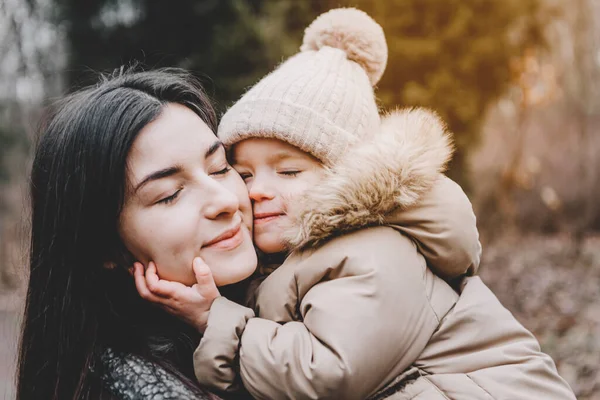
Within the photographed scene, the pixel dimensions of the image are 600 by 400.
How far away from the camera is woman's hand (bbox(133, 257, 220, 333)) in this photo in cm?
195

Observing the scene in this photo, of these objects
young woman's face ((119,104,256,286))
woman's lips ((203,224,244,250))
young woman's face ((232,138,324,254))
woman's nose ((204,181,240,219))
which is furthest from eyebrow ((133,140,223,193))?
young woman's face ((232,138,324,254))

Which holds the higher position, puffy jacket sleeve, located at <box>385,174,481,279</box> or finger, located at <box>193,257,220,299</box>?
puffy jacket sleeve, located at <box>385,174,481,279</box>

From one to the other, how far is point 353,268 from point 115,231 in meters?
0.79

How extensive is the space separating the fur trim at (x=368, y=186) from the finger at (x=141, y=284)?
1.57 ft

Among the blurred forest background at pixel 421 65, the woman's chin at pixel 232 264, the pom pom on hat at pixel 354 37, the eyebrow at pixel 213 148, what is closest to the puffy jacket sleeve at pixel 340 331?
the woman's chin at pixel 232 264

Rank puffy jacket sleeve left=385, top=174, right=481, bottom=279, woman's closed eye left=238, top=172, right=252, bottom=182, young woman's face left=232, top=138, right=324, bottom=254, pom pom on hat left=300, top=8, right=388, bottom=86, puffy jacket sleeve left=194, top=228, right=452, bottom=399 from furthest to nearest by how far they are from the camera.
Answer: pom pom on hat left=300, top=8, right=388, bottom=86 → woman's closed eye left=238, top=172, right=252, bottom=182 → young woman's face left=232, top=138, right=324, bottom=254 → puffy jacket sleeve left=385, top=174, right=481, bottom=279 → puffy jacket sleeve left=194, top=228, right=452, bottom=399

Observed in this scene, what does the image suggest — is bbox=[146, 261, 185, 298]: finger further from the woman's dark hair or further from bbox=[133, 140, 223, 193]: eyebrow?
bbox=[133, 140, 223, 193]: eyebrow

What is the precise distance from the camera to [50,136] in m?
2.04

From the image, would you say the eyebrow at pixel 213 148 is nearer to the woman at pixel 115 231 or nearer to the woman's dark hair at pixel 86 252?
the woman at pixel 115 231

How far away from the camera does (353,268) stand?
188cm

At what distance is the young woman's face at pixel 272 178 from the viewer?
2.19m

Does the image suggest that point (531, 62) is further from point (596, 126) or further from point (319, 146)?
point (319, 146)

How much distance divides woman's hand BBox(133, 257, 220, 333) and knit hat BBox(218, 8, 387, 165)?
1.89ft

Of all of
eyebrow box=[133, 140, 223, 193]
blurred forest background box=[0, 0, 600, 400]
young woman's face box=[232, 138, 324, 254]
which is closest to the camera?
eyebrow box=[133, 140, 223, 193]
